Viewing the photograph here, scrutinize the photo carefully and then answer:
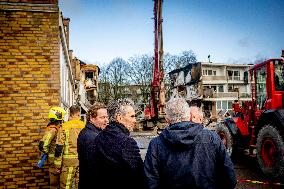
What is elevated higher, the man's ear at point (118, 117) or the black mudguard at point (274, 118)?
the man's ear at point (118, 117)

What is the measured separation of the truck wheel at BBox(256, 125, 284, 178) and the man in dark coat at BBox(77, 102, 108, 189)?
447cm

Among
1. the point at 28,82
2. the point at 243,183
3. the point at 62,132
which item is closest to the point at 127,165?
the point at 62,132

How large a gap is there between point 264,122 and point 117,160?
6155 millimetres

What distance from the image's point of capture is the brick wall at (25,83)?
21.0 feet

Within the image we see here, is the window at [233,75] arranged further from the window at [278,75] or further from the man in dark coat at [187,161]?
the man in dark coat at [187,161]

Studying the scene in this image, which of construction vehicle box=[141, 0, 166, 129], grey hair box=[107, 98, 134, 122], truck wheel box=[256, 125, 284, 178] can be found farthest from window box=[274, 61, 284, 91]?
construction vehicle box=[141, 0, 166, 129]

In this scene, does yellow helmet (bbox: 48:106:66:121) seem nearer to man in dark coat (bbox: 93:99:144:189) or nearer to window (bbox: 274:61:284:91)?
man in dark coat (bbox: 93:99:144:189)

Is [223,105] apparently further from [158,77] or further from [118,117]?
[118,117]

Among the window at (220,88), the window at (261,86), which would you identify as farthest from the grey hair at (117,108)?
the window at (220,88)

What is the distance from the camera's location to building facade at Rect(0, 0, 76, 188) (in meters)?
6.41

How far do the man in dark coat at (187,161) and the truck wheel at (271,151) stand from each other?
4489 mm

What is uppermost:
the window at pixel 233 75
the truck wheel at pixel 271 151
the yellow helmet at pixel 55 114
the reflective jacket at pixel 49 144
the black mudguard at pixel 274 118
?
the window at pixel 233 75

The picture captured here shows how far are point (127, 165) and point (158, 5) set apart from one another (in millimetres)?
19515

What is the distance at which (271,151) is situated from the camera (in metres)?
7.15
